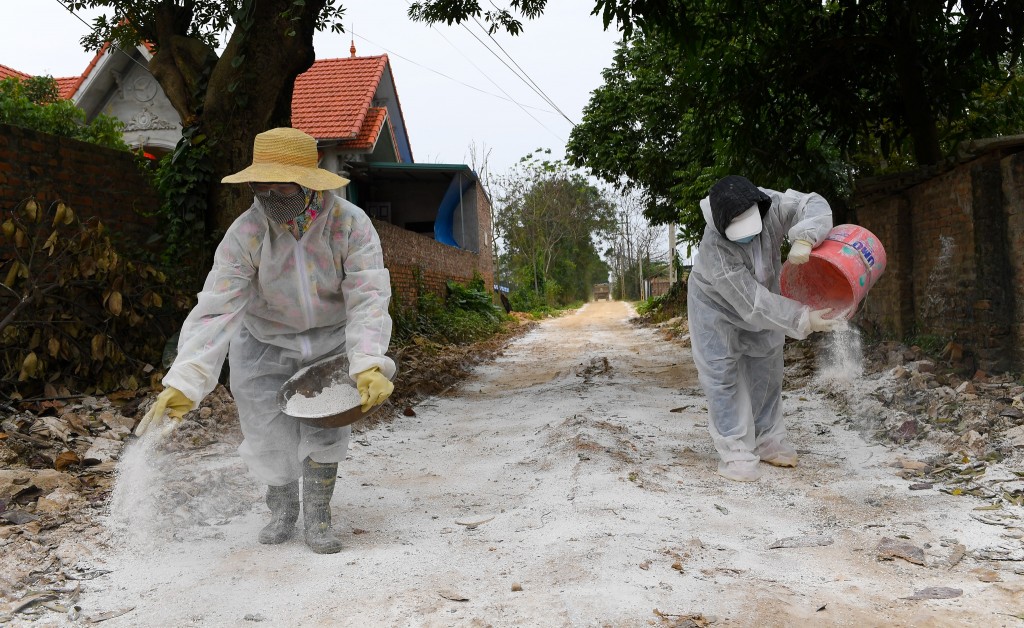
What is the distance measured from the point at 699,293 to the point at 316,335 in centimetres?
237

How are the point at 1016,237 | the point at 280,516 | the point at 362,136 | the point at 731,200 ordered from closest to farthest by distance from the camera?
the point at 280,516
the point at 731,200
the point at 1016,237
the point at 362,136

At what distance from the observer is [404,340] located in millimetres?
10992

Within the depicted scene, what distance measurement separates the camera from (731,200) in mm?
4234

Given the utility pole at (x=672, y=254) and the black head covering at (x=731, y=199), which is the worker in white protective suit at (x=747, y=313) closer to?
the black head covering at (x=731, y=199)

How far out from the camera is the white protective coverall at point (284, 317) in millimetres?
3314

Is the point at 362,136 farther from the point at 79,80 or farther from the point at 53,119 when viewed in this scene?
the point at 53,119

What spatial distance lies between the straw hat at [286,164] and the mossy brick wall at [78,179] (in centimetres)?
321

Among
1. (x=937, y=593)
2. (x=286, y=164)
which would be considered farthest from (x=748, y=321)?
(x=286, y=164)

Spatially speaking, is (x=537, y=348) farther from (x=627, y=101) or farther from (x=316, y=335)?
(x=316, y=335)

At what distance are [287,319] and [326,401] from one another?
0.44 metres

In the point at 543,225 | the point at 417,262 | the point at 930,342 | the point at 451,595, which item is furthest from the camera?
the point at 543,225

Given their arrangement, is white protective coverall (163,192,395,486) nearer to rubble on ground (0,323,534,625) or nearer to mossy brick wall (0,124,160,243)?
rubble on ground (0,323,534,625)

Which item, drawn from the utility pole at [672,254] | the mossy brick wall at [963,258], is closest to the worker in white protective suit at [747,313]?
the mossy brick wall at [963,258]

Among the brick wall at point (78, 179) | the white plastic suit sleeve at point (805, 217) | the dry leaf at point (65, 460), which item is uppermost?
the brick wall at point (78, 179)
